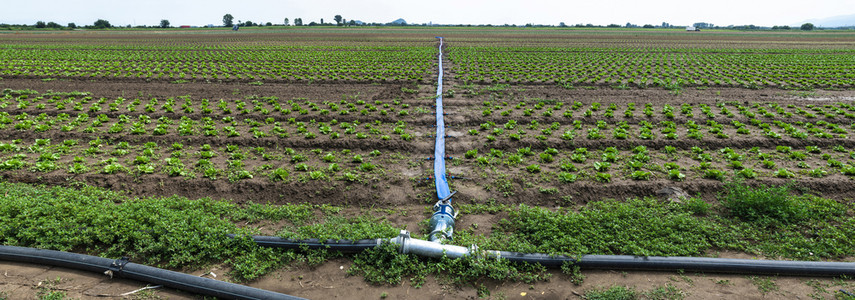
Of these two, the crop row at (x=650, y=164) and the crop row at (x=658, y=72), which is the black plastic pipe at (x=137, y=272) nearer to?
the crop row at (x=650, y=164)

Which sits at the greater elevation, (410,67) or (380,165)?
(410,67)

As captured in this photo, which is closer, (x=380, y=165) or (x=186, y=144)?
(x=380, y=165)

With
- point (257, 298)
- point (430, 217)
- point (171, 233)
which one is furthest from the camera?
point (430, 217)

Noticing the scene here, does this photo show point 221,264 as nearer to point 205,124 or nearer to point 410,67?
point 205,124

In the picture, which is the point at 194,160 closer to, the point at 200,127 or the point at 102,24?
the point at 200,127

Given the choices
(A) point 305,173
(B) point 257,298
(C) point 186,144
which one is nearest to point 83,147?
(C) point 186,144

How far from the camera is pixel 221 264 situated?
17.2 ft

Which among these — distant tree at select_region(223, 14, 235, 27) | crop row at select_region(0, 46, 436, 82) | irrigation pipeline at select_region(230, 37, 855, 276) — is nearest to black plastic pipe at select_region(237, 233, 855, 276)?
irrigation pipeline at select_region(230, 37, 855, 276)

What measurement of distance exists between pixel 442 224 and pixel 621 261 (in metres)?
2.39

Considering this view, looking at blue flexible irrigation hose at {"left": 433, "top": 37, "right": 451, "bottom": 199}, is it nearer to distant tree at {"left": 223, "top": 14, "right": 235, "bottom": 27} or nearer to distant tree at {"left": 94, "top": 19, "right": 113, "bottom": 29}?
distant tree at {"left": 94, "top": 19, "right": 113, "bottom": 29}

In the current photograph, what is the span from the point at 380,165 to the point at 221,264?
161 inches

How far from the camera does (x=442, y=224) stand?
19.2 feet

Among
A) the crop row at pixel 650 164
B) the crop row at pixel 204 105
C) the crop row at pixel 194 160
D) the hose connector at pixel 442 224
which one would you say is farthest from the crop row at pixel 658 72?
the hose connector at pixel 442 224

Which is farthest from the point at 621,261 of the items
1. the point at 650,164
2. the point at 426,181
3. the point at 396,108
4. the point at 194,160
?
the point at 396,108
